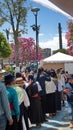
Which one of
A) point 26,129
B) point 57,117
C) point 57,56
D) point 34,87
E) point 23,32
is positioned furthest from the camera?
point 23,32

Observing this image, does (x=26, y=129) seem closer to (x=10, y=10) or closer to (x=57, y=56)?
(x=57, y=56)

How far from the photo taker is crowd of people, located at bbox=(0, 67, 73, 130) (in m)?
6.37

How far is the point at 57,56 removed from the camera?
26.5m

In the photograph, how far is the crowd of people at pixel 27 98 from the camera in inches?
251

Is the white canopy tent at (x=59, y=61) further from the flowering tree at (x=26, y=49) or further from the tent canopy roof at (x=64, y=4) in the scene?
the flowering tree at (x=26, y=49)

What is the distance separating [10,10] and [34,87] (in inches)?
747

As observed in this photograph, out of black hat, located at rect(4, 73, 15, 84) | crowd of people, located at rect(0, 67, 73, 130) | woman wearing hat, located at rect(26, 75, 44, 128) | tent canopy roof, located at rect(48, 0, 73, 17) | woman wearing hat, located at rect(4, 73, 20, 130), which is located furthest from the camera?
woman wearing hat, located at rect(26, 75, 44, 128)

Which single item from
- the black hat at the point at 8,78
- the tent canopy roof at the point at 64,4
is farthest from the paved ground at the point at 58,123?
the tent canopy roof at the point at 64,4

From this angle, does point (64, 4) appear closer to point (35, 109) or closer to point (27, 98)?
point (27, 98)

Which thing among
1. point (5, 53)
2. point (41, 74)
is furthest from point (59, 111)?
point (5, 53)

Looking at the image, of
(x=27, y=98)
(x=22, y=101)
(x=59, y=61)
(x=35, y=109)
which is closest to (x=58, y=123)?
(x=35, y=109)

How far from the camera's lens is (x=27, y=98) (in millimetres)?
8922

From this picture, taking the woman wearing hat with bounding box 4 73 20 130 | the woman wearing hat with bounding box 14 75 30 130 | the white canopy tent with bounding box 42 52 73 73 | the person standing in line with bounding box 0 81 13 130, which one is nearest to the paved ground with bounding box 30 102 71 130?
the woman wearing hat with bounding box 14 75 30 130

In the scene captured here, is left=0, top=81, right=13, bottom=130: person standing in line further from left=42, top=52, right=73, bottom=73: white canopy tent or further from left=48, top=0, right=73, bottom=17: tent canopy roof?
left=42, top=52, right=73, bottom=73: white canopy tent
